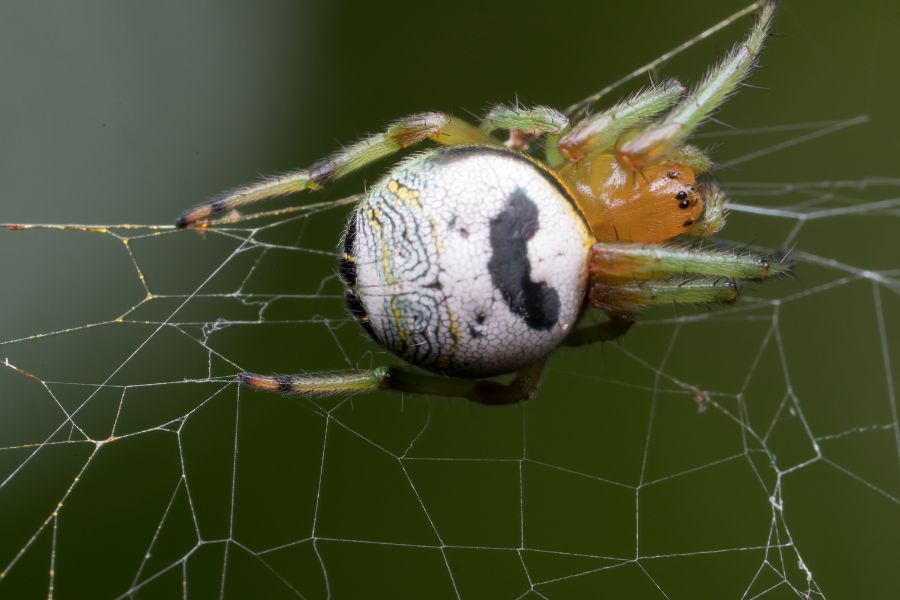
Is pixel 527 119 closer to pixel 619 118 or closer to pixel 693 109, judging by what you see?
pixel 619 118

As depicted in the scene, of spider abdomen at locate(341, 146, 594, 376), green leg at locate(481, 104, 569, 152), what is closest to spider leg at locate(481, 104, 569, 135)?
green leg at locate(481, 104, 569, 152)

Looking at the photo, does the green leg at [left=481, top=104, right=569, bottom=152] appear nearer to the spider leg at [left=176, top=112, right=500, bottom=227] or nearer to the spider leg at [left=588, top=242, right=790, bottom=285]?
the spider leg at [left=176, top=112, right=500, bottom=227]

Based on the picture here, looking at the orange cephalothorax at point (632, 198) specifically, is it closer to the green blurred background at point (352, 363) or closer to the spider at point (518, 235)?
the spider at point (518, 235)

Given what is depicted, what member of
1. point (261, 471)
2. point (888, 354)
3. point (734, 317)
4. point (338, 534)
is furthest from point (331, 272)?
point (888, 354)

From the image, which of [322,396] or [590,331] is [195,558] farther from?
[590,331]

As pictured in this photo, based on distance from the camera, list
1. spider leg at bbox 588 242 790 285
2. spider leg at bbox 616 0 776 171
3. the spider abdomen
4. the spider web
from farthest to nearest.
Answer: the spider web
spider leg at bbox 616 0 776 171
spider leg at bbox 588 242 790 285
the spider abdomen

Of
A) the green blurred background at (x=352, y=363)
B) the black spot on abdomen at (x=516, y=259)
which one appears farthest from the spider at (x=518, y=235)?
the green blurred background at (x=352, y=363)

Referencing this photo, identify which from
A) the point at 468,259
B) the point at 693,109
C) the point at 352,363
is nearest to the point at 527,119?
the point at 693,109
